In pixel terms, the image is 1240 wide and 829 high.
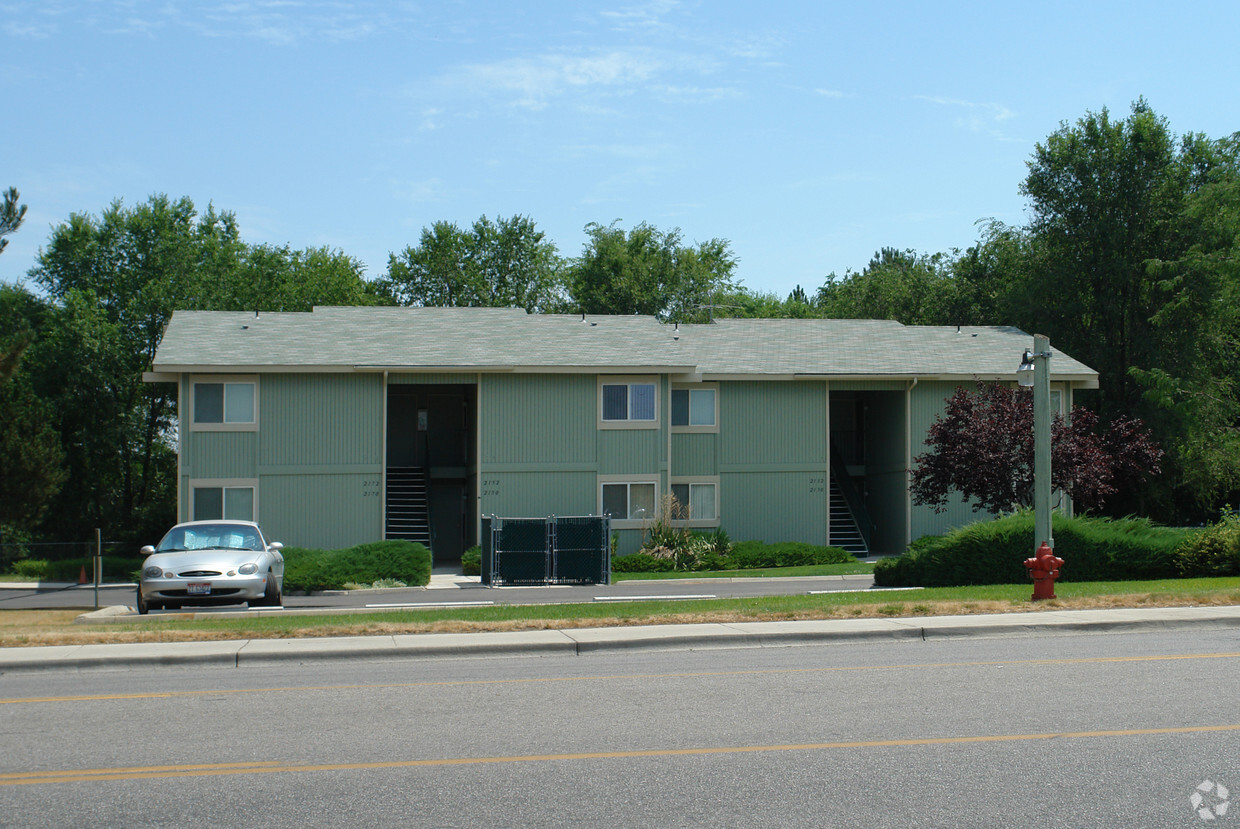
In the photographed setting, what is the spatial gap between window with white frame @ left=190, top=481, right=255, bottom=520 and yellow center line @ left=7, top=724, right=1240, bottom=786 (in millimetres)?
24092

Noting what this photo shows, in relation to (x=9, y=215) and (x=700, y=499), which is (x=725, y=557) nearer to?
(x=700, y=499)

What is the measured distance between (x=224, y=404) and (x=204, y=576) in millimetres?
13566

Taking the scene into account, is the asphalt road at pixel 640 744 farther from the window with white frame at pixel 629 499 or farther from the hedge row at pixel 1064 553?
the window with white frame at pixel 629 499

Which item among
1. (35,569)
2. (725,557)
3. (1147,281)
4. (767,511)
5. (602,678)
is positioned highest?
(1147,281)

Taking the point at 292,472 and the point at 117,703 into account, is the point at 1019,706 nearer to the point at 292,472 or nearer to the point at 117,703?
the point at 117,703

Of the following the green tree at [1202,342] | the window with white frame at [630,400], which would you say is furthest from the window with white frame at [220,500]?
the green tree at [1202,342]

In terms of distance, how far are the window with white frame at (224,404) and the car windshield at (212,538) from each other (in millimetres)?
11360

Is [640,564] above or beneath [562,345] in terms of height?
beneath

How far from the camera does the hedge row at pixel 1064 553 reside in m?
21.3

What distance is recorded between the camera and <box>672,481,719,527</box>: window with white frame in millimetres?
34250

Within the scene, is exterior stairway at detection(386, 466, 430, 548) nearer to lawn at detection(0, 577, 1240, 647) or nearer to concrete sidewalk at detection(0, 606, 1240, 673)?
lawn at detection(0, 577, 1240, 647)

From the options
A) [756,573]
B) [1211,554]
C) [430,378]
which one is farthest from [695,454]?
[1211,554]

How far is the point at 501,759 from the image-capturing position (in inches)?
303

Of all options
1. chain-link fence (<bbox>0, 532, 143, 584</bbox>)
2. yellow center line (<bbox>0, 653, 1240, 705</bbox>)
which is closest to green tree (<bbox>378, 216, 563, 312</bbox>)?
chain-link fence (<bbox>0, 532, 143, 584</bbox>)
